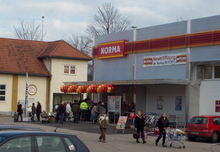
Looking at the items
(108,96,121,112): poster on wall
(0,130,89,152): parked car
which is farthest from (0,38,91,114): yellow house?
(0,130,89,152): parked car

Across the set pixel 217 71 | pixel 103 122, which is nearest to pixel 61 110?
pixel 103 122

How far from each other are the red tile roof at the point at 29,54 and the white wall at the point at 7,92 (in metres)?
0.71

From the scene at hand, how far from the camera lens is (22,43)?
140 ft

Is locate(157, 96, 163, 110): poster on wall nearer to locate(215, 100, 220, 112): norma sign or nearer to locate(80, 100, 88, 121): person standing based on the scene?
locate(215, 100, 220, 112): norma sign

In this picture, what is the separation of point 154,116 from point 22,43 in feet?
76.1

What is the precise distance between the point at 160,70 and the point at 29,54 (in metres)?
19.6

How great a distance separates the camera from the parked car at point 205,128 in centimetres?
1956

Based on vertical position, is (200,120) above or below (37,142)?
below

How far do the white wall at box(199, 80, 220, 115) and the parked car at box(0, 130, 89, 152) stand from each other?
1765 centimetres

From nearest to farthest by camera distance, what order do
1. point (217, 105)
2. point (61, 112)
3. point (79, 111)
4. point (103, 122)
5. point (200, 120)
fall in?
point (103, 122)
point (200, 120)
point (217, 105)
point (61, 112)
point (79, 111)

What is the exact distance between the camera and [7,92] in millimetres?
37688

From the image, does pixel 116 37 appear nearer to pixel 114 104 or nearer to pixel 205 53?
pixel 114 104

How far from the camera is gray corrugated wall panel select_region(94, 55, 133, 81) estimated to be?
29.3 meters

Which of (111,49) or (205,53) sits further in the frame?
(111,49)
